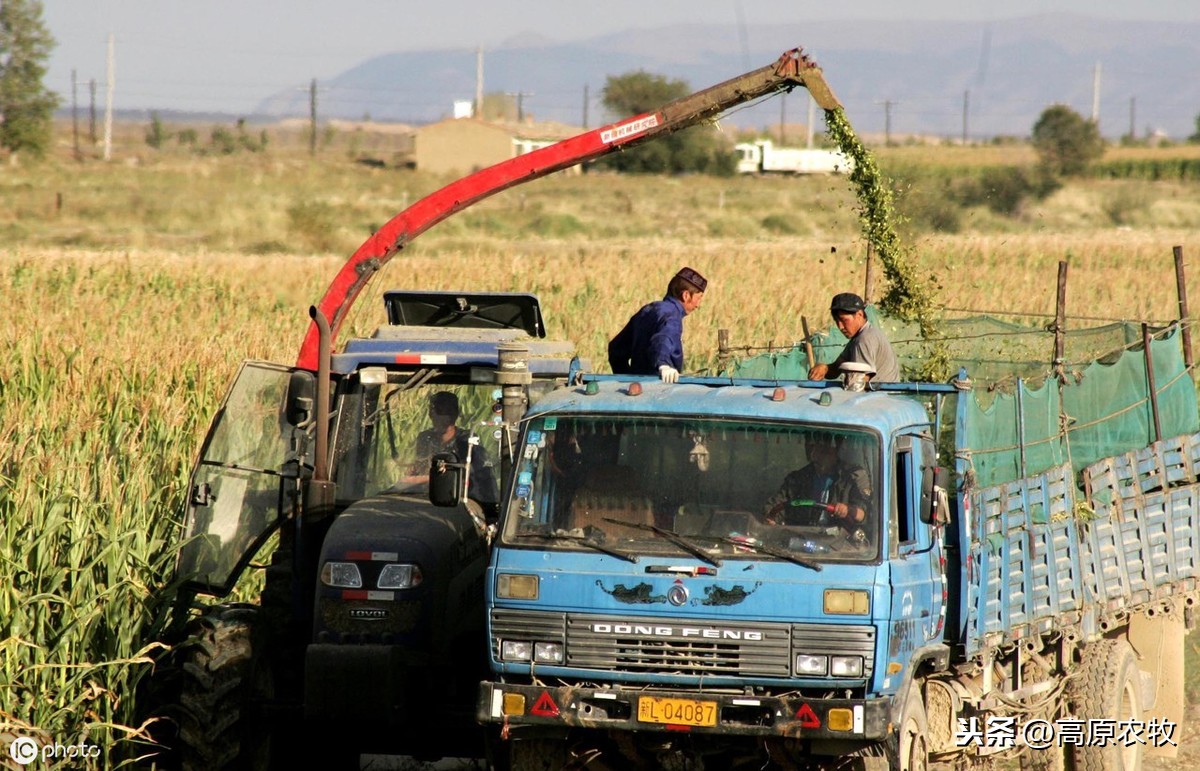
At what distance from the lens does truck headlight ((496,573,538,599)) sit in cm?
749

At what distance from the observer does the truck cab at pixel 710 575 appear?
7.22 metres

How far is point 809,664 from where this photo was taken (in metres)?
7.22

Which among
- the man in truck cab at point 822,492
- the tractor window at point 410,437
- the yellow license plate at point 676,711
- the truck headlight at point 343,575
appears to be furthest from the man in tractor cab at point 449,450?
the yellow license plate at point 676,711

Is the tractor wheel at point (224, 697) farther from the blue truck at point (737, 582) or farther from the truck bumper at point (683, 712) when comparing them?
the truck bumper at point (683, 712)

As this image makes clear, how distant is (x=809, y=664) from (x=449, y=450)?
277cm

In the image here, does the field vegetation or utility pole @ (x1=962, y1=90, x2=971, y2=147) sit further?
utility pole @ (x1=962, y1=90, x2=971, y2=147)

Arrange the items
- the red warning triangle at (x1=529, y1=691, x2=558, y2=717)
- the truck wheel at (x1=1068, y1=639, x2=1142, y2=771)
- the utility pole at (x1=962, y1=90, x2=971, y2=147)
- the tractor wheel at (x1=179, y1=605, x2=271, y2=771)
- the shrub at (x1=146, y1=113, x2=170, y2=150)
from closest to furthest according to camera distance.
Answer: the red warning triangle at (x1=529, y1=691, x2=558, y2=717) → the tractor wheel at (x1=179, y1=605, x2=271, y2=771) → the truck wheel at (x1=1068, y1=639, x2=1142, y2=771) → the shrub at (x1=146, y1=113, x2=170, y2=150) → the utility pole at (x1=962, y1=90, x2=971, y2=147)

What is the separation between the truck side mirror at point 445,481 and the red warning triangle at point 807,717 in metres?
1.95

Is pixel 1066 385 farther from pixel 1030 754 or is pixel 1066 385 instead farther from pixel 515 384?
pixel 515 384

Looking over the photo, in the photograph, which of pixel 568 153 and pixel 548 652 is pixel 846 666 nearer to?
pixel 548 652

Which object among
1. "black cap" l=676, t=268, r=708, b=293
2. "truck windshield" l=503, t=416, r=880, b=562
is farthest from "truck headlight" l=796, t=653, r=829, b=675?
"black cap" l=676, t=268, r=708, b=293

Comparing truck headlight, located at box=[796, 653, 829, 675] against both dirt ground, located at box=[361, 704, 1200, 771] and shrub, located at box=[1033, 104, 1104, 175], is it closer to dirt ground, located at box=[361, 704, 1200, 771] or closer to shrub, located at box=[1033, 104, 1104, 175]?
dirt ground, located at box=[361, 704, 1200, 771]

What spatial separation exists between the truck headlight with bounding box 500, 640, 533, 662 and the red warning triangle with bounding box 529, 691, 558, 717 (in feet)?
0.72

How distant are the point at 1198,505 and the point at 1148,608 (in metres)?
0.86
